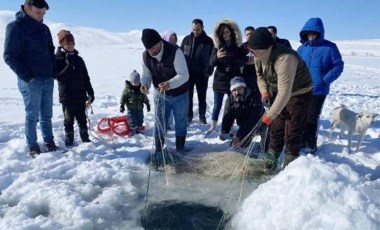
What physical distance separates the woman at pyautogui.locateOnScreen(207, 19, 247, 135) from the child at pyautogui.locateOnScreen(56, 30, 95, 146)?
2271 mm

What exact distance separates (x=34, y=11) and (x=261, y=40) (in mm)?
3061

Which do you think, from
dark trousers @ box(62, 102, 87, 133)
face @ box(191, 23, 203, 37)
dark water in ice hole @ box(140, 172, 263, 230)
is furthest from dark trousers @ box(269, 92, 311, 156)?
dark trousers @ box(62, 102, 87, 133)

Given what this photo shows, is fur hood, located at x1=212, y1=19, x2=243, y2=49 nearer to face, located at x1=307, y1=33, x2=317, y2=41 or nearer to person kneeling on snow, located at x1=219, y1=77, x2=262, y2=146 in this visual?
person kneeling on snow, located at x1=219, y1=77, x2=262, y2=146

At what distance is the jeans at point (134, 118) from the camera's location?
6809 millimetres

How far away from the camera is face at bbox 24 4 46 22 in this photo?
4.90 m

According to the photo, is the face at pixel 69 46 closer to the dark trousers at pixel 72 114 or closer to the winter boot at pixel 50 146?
the dark trousers at pixel 72 114

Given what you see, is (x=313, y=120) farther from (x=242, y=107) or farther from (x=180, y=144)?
(x=180, y=144)

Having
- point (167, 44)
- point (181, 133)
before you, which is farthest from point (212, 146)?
point (167, 44)

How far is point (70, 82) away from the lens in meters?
5.77

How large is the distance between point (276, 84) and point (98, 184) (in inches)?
99.3

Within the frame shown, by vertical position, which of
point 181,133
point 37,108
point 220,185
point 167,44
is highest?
point 167,44

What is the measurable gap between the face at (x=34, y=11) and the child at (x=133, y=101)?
213 centimetres

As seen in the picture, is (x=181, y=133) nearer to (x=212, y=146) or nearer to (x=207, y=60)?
(x=212, y=146)

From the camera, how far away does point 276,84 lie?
4.50 meters
